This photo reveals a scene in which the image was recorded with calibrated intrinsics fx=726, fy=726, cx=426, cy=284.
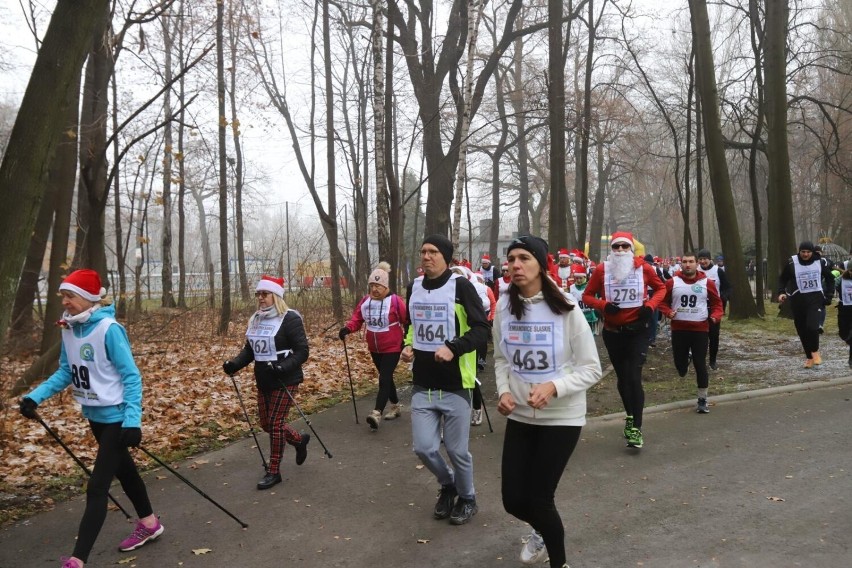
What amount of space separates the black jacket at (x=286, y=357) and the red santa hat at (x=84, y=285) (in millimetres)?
1754

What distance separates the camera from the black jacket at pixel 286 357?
6289 millimetres

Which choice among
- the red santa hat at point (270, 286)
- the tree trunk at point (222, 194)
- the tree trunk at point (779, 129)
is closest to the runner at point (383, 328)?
the red santa hat at point (270, 286)

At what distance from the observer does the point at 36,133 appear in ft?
17.6

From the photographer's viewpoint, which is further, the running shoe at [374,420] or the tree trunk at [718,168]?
the tree trunk at [718,168]

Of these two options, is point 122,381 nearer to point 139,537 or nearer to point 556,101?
point 139,537

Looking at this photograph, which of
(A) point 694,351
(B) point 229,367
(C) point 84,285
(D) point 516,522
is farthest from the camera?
(A) point 694,351

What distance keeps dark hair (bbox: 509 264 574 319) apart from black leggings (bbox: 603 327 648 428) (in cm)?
307

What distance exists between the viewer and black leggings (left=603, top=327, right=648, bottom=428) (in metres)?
6.92

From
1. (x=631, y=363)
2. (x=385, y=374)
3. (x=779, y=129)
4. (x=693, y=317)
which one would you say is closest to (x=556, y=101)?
(x=779, y=129)

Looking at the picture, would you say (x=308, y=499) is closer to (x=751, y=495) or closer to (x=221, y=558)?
(x=221, y=558)

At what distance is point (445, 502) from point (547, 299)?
2.07m

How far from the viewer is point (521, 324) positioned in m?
4.21

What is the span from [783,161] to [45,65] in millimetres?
18149

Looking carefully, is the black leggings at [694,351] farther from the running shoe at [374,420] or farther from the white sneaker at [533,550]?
the white sneaker at [533,550]
